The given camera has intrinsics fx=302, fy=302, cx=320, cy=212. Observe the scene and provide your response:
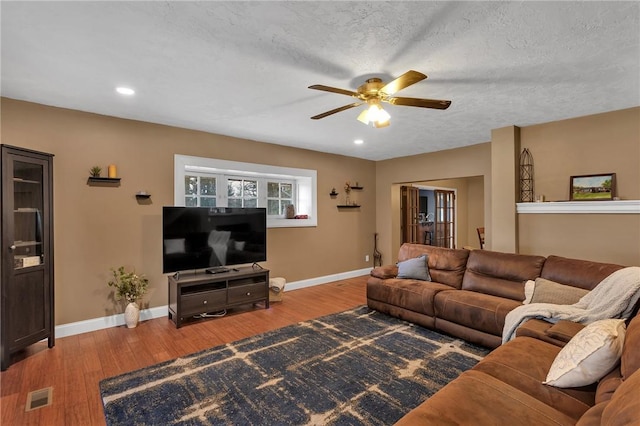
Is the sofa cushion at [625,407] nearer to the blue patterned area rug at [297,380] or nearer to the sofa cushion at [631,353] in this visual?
the sofa cushion at [631,353]

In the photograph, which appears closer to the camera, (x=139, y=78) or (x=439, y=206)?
(x=139, y=78)

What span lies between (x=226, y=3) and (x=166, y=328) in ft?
11.1

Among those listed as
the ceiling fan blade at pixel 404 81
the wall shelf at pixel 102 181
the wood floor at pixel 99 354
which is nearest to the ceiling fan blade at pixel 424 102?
the ceiling fan blade at pixel 404 81

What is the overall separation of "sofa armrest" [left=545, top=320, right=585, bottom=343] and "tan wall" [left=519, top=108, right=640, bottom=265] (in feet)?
6.83

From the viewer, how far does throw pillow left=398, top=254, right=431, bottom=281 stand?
155 inches

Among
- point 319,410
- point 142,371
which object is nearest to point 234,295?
point 142,371

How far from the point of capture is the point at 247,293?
161 inches

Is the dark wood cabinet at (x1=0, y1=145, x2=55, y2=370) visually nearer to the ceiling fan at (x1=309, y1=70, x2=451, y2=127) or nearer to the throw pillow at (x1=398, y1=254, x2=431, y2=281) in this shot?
the ceiling fan at (x1=309, y1=70, x2=451, y2=127)

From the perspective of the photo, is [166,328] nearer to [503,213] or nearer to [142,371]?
[142,371]

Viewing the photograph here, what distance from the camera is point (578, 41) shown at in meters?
2.08

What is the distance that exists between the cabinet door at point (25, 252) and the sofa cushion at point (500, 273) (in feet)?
14.7

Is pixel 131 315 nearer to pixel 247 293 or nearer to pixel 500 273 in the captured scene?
pixel 247 293

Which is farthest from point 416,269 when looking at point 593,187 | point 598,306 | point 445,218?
point 445,218

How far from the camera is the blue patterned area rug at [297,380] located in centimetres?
203
